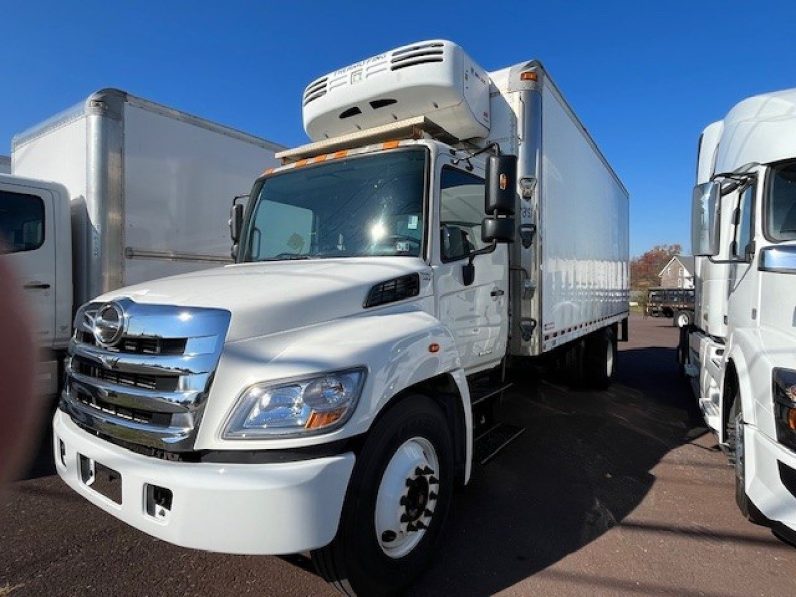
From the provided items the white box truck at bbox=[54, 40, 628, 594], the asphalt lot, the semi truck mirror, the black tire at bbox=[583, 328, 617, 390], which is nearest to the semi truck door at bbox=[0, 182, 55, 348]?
the asphalt lot

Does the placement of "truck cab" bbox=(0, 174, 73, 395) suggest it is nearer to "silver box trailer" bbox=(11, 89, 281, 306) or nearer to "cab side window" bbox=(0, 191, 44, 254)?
"cab side window" bbox=(0, 191, 44, 254)

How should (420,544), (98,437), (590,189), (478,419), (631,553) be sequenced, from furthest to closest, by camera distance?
(590,189)
(478,419)
(631,553)
(420,544)
(98,437)

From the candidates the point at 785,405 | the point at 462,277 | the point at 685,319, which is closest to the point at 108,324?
the point at 462,277

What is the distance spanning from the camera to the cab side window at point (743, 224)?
141 inches

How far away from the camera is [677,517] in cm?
348

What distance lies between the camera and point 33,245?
4840 millimetres

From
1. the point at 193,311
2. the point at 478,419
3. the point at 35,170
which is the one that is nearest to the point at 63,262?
the point at 35,170

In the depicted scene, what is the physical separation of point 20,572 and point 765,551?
4.32 metres

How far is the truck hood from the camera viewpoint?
7.54 feet

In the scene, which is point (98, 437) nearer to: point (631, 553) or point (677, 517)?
point (631, 553)

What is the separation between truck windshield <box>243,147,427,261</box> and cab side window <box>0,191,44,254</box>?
2654 millimetres

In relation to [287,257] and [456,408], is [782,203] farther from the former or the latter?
[287,257]

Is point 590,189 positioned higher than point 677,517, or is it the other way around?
point 590,189

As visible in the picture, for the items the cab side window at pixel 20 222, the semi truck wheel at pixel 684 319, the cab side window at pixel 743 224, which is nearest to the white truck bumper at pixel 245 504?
the cab side window at pixel 743 224
